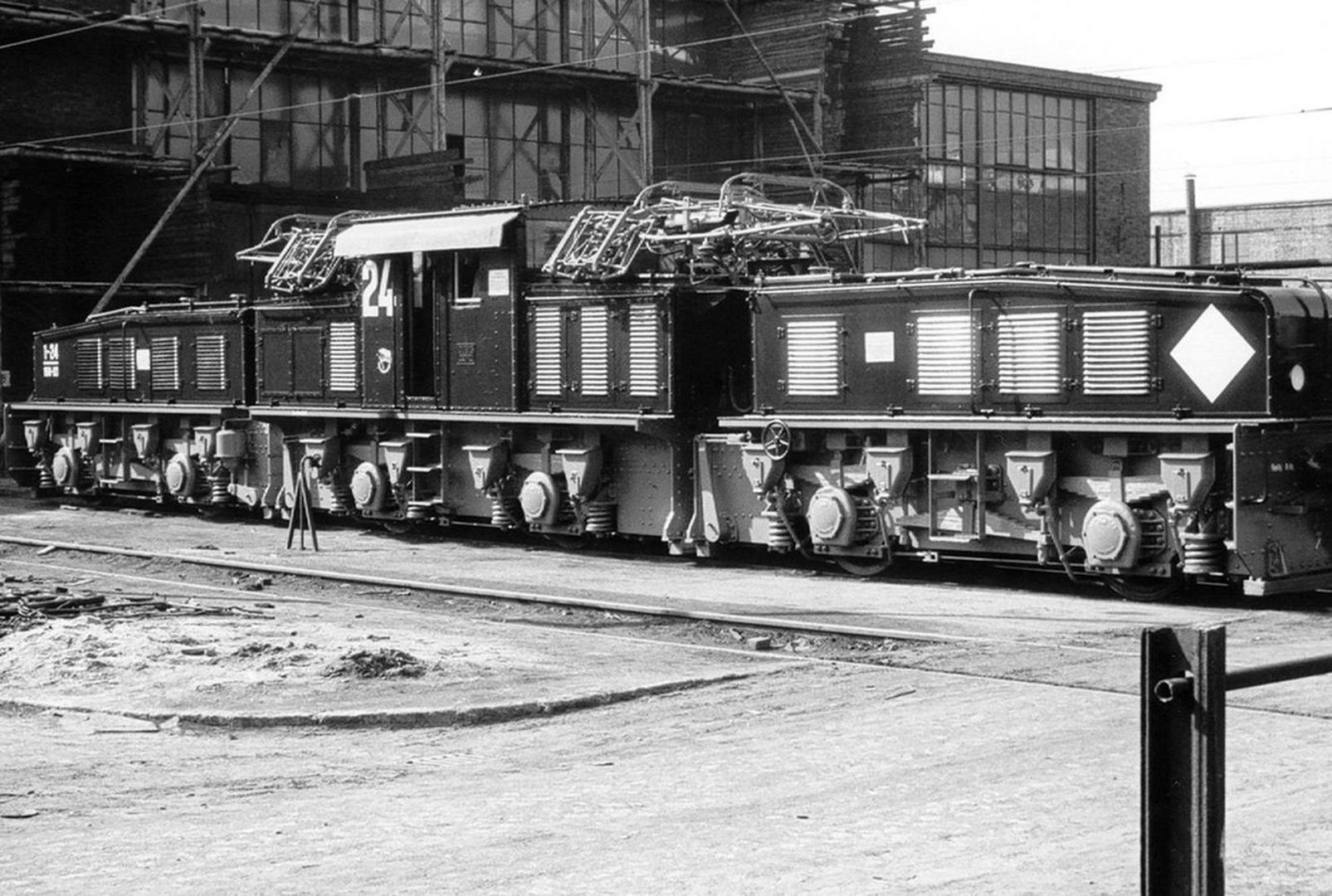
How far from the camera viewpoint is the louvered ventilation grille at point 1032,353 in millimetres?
17406

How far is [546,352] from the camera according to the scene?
72.5ft

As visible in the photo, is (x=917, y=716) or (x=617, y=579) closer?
(x=917, y=716)

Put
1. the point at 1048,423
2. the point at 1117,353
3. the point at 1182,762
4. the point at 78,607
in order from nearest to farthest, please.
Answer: the point at 1182,762, the point at 78,607, the point at 1117,353, the point at 1048,423

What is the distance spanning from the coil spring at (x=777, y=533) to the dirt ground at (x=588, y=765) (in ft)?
16.7

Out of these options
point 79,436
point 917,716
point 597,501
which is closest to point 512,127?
point 79,436

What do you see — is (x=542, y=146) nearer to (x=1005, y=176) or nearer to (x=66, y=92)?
(x=66, y=92)

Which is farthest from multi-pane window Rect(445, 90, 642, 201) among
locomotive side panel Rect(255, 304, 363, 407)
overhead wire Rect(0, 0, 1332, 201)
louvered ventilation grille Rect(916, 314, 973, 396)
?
louvered ventilation grille Rect(916, 314, 973, 396)

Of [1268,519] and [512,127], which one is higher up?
[512,127]

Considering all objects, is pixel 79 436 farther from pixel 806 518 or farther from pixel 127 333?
pixel 806 518

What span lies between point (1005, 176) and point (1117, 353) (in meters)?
46.4

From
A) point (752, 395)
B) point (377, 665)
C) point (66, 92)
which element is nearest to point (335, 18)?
point (66, 92)

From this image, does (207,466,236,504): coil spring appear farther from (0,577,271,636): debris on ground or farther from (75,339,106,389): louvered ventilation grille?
(0,577,271,636): debris on ground

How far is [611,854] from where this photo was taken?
7777 mm

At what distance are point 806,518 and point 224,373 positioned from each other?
426 inches
